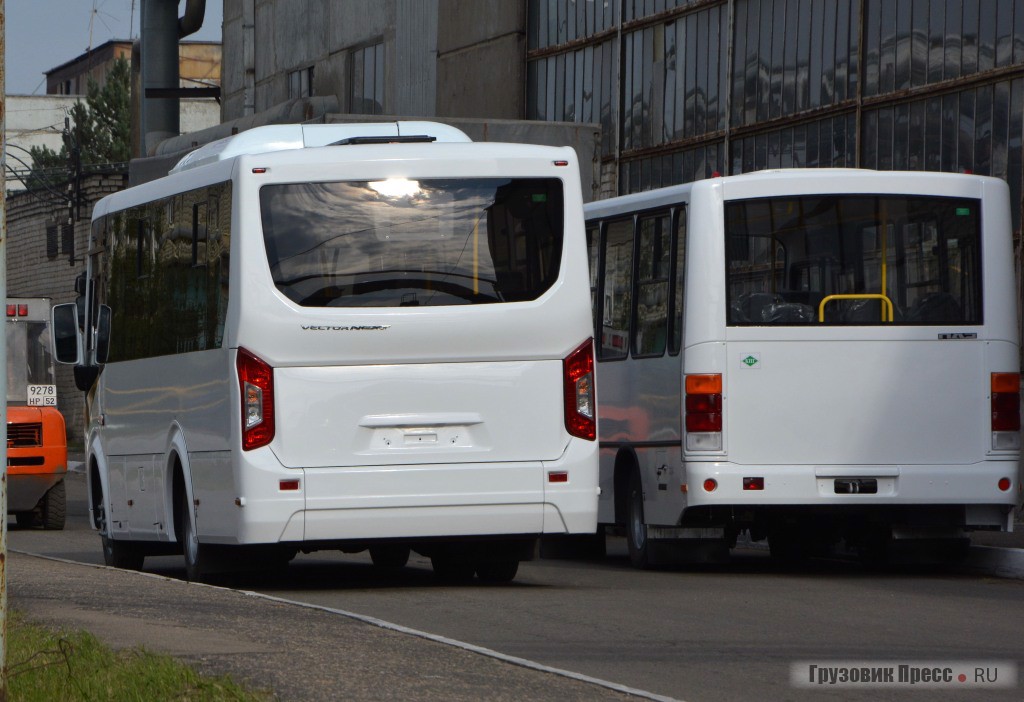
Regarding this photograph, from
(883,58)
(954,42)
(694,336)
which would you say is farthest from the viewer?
(883,58)

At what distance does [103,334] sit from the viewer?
629 inches

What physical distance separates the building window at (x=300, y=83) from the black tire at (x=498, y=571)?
89.8ft

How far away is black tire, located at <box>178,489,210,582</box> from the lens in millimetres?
13602

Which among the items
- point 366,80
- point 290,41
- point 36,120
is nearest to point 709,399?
point 366,80

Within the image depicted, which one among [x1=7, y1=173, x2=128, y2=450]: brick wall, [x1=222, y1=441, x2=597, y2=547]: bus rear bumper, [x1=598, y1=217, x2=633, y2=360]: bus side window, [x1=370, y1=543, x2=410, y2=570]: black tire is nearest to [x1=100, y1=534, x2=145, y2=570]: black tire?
[x1=370, y1=543, x2=410, y2=570]: black tire

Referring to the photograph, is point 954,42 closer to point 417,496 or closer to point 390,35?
point 417,496

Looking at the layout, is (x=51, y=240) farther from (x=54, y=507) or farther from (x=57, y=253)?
(x=54, y=507)

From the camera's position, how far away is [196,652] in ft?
28.7

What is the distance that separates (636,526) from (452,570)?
1.89 metres

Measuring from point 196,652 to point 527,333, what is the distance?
466 cm

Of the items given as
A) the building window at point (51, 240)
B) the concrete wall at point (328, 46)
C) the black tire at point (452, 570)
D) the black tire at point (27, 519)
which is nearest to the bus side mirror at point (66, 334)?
the black tire at point (452, 570)

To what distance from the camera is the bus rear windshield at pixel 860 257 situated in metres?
14.7

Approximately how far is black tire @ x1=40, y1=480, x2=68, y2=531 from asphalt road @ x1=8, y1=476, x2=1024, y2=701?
20.1 ft

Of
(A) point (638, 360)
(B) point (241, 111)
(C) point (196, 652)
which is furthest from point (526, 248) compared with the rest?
(B) point (241, 111)
